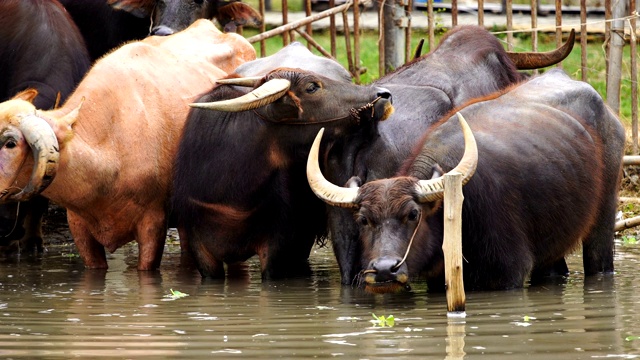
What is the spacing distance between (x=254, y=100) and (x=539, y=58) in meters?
3.43

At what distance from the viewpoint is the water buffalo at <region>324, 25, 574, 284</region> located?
29.7ft

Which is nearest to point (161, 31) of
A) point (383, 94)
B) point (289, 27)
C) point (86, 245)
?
point (289, 27)

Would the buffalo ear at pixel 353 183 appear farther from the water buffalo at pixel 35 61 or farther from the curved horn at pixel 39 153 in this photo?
the water buffalo at pixel 35 61

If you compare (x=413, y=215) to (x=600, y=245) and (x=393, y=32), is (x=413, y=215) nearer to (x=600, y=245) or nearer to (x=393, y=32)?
(x=600, y=245)

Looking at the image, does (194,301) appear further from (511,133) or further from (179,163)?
(511,133)

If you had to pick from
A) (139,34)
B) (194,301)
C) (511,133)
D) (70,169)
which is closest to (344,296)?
(194,301)

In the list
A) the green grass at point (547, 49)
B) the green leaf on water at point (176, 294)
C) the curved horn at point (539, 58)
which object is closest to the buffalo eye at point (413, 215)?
the green leaf on water at point (176, 294)

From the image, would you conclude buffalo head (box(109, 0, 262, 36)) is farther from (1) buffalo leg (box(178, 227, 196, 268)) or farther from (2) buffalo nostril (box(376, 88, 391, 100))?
(2) buffalo nostril (box(376, 88, 391, 100))

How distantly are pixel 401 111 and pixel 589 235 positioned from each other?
1779mm

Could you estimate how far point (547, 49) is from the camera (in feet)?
58.4

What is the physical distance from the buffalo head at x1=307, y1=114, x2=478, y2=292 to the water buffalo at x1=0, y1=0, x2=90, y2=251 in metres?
3.65

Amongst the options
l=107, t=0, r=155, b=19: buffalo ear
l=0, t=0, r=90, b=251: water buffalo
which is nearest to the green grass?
l=107, t=0, r=155, b=19: buffalo ear

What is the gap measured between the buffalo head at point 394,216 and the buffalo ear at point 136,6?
5.05 metres

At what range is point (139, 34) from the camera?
42.3 feet
